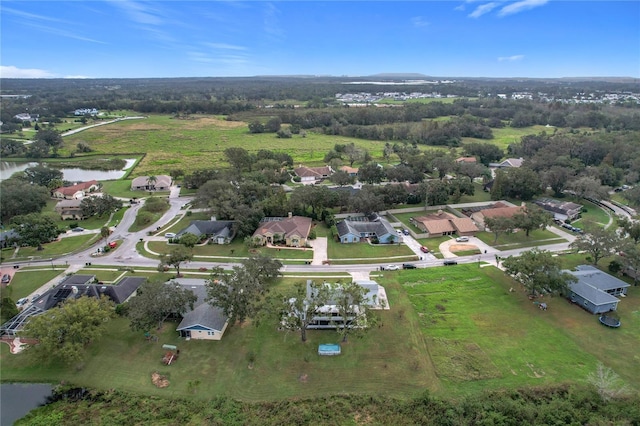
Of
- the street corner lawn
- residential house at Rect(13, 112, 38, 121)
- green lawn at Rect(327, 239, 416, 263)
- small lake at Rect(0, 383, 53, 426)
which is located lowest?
small lake at Rect(0, 383, 53, 426)

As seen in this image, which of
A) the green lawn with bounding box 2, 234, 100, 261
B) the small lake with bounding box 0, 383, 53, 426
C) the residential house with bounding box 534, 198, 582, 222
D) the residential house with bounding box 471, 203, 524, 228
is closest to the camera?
the small lake with bounding box 0, 383, 53, 426

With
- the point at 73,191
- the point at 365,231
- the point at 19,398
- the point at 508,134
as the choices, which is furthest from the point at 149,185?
the point at 508,134

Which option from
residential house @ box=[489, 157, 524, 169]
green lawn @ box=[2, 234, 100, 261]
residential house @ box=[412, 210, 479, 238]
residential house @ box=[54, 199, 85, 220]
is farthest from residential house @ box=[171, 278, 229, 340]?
residential house @ box=[489, 157, 524, 169]

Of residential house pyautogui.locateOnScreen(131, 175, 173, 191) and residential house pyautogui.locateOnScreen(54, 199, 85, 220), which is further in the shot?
residential house pyautogui.locateOnScreen(131, 175, 173, 191)

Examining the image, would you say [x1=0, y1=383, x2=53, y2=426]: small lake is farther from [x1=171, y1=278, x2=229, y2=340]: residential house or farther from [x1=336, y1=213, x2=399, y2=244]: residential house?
[x1=336, y1=213, x2=399, y2=244]: residential house

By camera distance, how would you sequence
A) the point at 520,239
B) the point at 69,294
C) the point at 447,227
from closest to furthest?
the point at 69,294
the point at 520,239
the point at 447,227

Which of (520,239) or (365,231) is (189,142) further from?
(520,239)

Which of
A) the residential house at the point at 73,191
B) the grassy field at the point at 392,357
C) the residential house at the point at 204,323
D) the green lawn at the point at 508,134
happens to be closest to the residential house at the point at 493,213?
the grassy field at the point at 392,357

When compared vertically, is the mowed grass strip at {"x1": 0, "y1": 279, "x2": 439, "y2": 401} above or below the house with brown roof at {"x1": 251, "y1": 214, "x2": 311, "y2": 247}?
below

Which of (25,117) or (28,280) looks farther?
(25,117)
